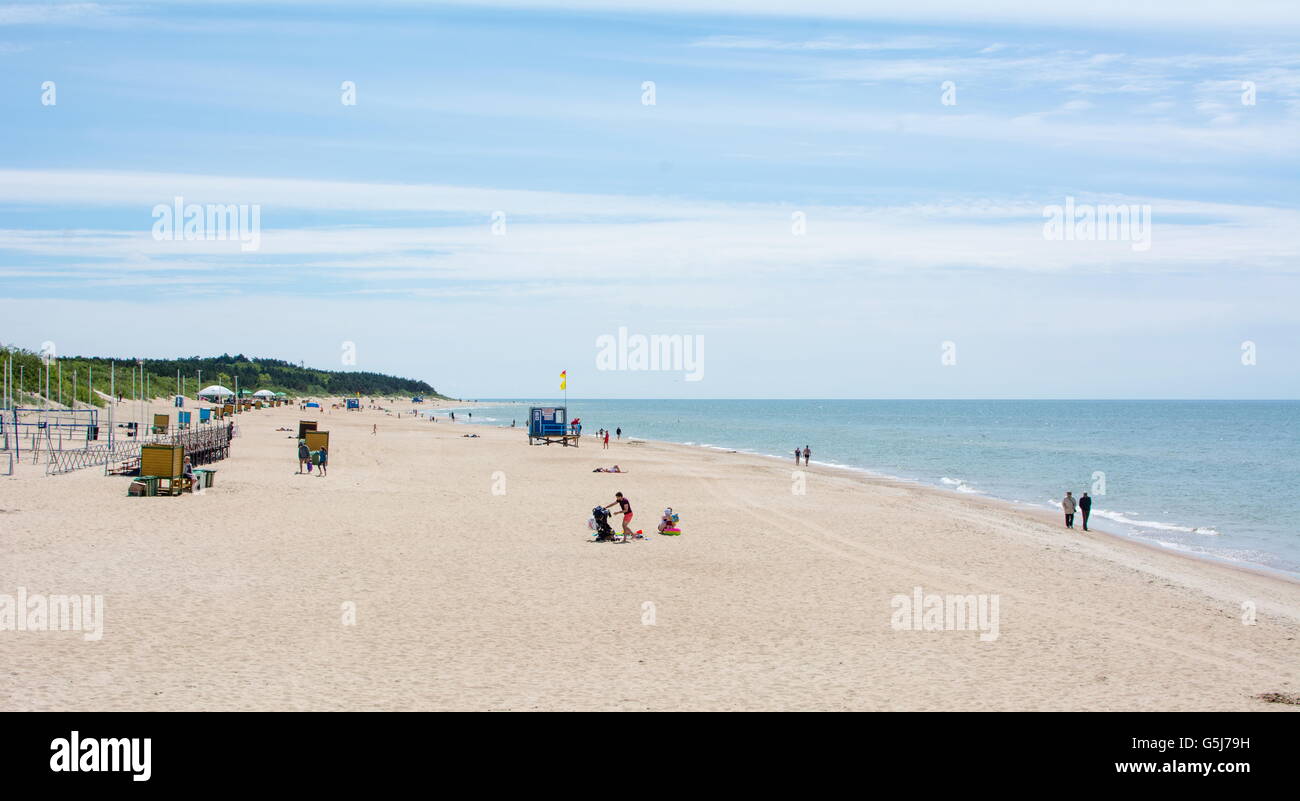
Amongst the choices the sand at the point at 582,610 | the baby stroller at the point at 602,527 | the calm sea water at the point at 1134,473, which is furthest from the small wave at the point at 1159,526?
the baby stroller at the point at 602,527

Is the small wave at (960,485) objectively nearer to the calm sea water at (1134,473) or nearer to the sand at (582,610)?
the calm sea water at (1134,473)

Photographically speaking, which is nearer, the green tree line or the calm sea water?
→ the calm sea water

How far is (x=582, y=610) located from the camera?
1362 centimetres

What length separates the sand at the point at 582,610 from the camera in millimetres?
9750

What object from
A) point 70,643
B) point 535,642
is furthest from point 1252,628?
point 70,643

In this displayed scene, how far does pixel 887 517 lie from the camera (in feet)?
87.5

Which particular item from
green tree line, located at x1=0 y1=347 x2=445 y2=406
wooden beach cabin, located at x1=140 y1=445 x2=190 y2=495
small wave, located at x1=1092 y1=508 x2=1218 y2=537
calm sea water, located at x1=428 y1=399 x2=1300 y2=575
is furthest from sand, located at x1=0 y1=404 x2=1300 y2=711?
green tree line, located at x1=0 y1=347 x2=445 y2=406

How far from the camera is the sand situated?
975 cm

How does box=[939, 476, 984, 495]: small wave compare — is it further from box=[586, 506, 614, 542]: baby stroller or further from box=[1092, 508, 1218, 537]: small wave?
box=[586, 506, 614, 542]: baby stroller

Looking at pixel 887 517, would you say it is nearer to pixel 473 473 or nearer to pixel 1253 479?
pixel 473 473
